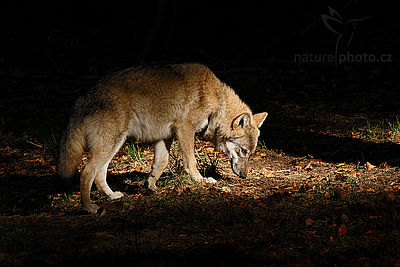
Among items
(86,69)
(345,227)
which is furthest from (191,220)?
(86,69)

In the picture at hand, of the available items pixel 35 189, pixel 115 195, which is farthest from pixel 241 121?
pixel 35 189

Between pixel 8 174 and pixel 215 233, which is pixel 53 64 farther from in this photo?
pixel 215 233

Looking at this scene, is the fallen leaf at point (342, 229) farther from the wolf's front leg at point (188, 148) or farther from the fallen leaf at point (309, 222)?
the wolf's front leg at point (188, 148)

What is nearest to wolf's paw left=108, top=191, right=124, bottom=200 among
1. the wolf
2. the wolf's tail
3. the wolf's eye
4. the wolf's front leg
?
the wolf

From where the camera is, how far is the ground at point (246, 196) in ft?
12.0

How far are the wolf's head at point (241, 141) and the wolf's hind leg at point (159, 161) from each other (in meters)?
0.98

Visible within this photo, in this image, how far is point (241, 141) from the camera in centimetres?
695

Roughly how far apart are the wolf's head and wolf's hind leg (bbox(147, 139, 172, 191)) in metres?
0.98

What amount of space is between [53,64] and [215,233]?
11.4 m

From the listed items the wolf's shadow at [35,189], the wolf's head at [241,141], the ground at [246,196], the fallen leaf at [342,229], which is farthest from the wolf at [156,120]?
the fallen leaf at [342,229]

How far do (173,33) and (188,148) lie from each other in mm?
10669

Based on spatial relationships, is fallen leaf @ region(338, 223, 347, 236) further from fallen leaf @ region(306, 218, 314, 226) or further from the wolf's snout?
the wolf's snout

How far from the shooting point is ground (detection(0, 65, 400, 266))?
3.66 meters

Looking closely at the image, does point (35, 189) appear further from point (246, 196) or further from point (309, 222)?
point (309, 222)
